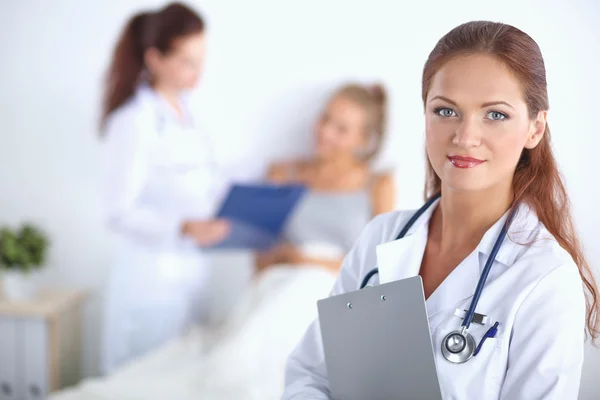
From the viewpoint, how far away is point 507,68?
937 mm

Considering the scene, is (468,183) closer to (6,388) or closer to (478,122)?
(478,122)

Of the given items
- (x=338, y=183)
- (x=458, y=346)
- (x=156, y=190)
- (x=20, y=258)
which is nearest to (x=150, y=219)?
(x=156, y=190)

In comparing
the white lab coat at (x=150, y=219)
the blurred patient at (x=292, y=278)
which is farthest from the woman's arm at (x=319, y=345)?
the white lab coat at (x=150, y=219)

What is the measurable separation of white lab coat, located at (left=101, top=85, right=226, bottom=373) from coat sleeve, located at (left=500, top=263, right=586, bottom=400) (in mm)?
1732

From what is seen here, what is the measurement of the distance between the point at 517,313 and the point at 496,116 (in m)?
0.28

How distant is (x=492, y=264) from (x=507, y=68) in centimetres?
29

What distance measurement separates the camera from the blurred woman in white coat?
2.45 metres

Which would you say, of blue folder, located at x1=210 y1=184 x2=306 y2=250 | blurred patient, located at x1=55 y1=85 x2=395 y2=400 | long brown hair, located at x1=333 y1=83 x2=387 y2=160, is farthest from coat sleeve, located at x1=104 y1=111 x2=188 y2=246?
long brown hair, located at x1=333 y1=83 x2=387 y2=160

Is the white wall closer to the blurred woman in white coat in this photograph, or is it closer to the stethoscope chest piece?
the blurred woman in white coat

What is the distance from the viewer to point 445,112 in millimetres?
995

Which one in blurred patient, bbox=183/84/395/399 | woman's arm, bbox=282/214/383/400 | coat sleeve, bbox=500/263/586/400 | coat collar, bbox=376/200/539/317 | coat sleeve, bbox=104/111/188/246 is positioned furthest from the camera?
coat sleeve, bbox=104/111/188/246

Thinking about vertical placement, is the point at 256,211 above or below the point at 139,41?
below

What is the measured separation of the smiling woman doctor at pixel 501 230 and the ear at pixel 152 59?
5.74ft

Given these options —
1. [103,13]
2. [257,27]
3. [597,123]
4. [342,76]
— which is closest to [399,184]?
[342,76]
